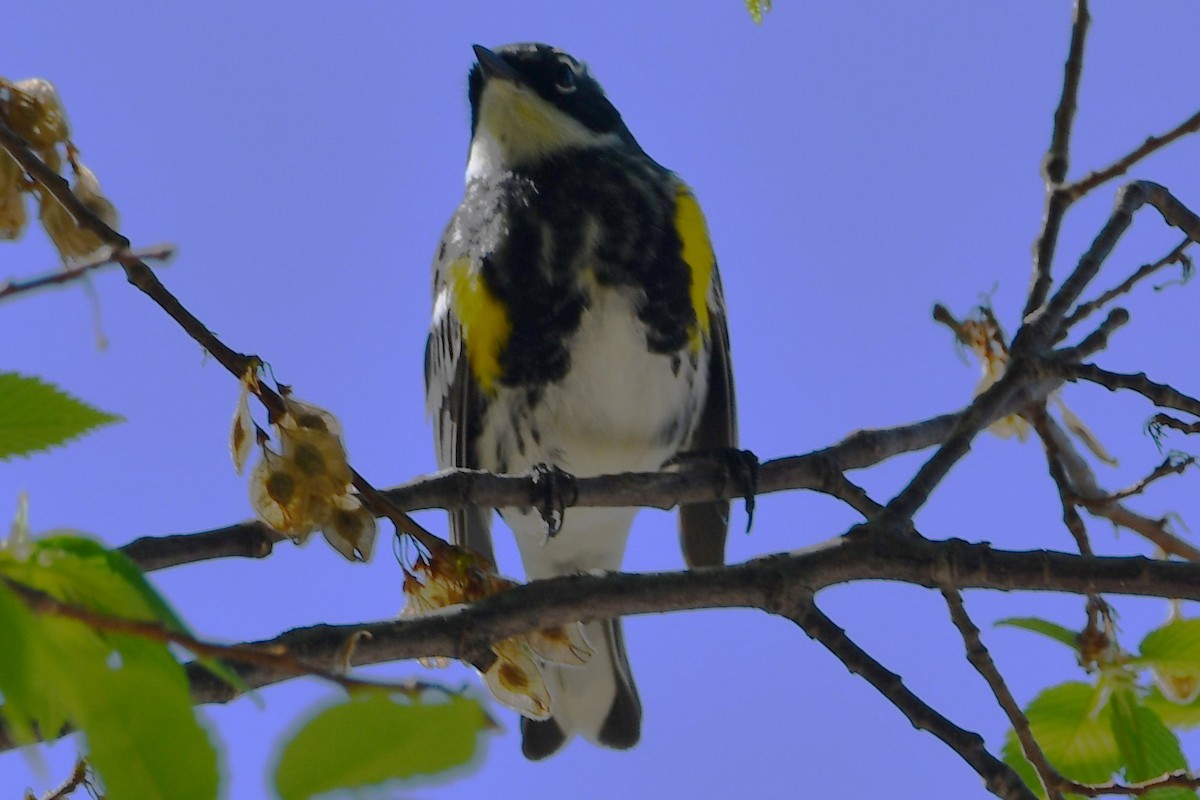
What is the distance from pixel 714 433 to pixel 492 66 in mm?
1302

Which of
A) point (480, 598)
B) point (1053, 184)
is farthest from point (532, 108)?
point (480, 598)

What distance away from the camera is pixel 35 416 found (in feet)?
3.85

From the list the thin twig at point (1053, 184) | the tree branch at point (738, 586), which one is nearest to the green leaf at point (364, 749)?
the tree branch at point (738, 586)

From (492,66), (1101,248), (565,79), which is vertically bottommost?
(1101,248)

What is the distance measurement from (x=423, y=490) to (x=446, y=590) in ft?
0.77

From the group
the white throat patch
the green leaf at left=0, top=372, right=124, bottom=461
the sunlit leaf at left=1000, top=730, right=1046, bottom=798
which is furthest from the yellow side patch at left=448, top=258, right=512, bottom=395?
the green leaf at left=0, top=372, right=124, bottom=461

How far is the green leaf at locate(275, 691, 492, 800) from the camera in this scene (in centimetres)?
70

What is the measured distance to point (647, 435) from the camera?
147 inches

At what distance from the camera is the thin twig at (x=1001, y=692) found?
1.83 metres

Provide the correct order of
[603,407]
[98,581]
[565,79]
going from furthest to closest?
[565,79], [603,407], [98,581]

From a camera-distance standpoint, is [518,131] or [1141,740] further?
[518,131]

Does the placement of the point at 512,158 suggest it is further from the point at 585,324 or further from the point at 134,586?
the point at 134,586

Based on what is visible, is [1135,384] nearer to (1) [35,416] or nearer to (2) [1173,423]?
(2) [1173,423]

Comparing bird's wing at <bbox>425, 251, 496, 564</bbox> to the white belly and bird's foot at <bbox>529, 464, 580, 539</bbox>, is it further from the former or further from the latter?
bird's foot at <bbox>529, 464, 580, 539</bbox>
